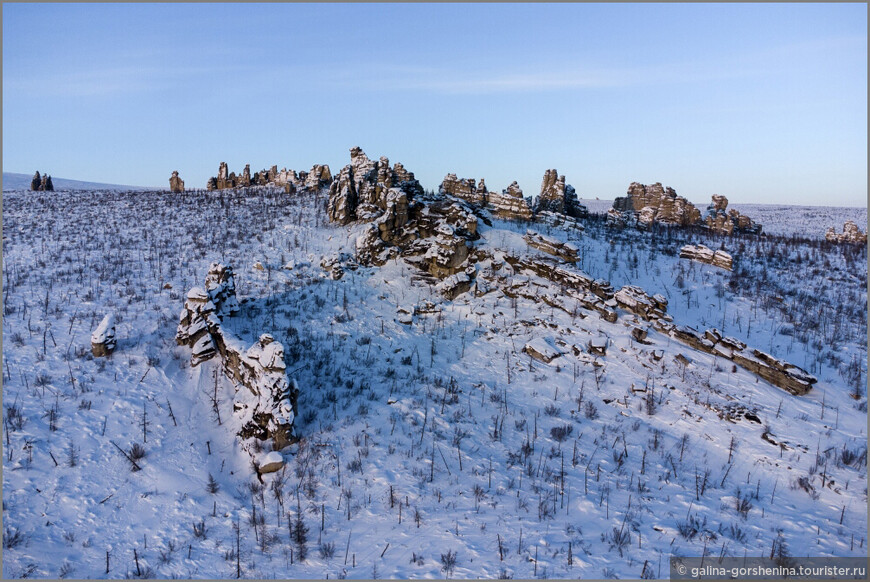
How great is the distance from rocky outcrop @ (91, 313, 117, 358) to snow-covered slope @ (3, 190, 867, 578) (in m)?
0.19

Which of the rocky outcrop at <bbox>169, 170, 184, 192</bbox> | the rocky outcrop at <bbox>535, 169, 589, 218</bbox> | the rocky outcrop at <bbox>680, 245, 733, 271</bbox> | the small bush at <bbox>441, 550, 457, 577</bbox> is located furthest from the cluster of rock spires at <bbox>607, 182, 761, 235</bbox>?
the rocky outcrop at <bbox>169, 170, 184, 192</bbox>

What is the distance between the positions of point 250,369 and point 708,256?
21.0m

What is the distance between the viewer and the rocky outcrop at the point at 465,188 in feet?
96.4

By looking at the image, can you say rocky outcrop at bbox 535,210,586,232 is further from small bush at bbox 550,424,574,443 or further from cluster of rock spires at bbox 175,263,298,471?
cluster of rock spires at bbox 175,263,298,471

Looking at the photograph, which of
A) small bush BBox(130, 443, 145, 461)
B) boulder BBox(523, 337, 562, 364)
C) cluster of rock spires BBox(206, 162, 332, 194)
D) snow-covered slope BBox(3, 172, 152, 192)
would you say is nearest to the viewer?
small bush BBox(130, 443, 145, 461)

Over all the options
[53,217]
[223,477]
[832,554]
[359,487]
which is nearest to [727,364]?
[832,554]

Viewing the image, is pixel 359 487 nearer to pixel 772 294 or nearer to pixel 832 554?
pixel 832 554

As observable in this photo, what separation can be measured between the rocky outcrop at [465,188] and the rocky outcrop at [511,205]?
229cm

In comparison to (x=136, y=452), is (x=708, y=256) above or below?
above

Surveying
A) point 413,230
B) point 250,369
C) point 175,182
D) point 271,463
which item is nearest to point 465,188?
point 413,230

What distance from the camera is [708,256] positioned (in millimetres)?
21281

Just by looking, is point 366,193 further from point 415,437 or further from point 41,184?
point 41,184

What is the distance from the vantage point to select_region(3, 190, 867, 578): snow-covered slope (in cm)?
616

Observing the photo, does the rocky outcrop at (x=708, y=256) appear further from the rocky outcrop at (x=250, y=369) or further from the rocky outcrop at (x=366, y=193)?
the rocky outcrop at (x=250, y=369)
